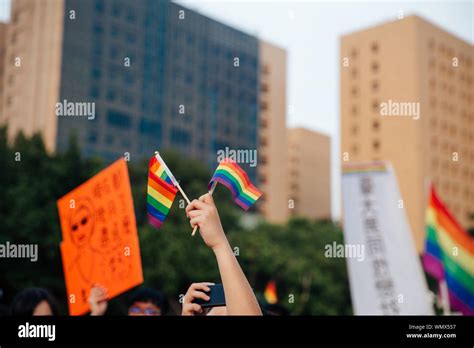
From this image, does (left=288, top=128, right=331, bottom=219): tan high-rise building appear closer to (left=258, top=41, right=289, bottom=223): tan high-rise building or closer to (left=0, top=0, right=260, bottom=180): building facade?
(left=258, top=41, right=289, bottom=223): tan high-rise building

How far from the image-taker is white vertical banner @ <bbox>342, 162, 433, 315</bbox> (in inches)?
224

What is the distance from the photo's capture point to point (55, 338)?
1611 mm

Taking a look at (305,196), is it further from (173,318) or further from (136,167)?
(173,318)

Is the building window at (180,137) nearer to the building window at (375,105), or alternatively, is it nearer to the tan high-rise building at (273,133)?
the tan high-rise building at (273,133)

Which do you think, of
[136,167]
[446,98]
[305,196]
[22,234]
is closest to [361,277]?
[22,234]

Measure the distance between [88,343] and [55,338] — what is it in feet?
0.27

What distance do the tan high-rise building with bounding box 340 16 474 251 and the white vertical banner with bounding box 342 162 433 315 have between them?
967 inches

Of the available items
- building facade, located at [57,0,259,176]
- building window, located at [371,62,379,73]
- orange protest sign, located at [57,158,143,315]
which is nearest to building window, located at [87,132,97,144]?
building facade, located at [57,0,259,176]

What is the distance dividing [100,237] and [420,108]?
98.1 ft

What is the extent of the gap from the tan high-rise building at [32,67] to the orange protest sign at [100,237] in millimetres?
21836

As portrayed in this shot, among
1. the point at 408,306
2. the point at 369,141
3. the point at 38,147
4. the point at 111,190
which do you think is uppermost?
the point at 369,141

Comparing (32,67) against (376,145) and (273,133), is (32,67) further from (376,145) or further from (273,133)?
(376,145)

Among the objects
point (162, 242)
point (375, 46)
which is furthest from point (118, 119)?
point (375, 46)

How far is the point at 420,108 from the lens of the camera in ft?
105
